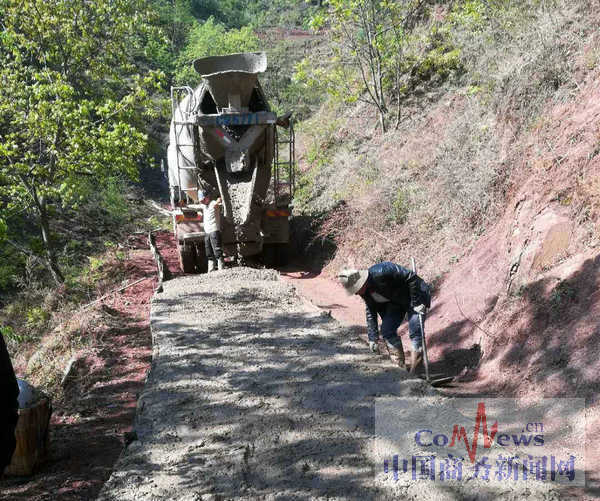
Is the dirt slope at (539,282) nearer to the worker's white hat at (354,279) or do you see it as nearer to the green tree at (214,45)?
the worker's white hat at (354,279)

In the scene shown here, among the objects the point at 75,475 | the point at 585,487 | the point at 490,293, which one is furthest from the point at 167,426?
the point at 490,293

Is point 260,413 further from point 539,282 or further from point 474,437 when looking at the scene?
point 539,282

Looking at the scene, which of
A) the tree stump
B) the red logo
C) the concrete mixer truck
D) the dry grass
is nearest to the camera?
the red logo

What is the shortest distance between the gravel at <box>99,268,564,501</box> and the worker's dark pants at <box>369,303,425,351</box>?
1.28ft

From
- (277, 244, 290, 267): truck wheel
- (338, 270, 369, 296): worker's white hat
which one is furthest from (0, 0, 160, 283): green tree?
(338, 270, 369, 296): worker's white hat

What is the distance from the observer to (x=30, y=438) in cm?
465

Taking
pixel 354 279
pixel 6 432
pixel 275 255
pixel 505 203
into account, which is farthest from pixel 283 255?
pixel 6 432

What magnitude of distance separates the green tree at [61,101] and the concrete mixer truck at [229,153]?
980mm

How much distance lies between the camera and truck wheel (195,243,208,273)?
11.9 meters

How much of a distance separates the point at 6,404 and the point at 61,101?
9.27 m

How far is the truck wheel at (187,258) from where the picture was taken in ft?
37.8

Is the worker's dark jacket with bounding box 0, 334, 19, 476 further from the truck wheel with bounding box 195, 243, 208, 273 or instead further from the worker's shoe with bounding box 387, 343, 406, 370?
the truck wheel with bounding box 195, 243, 208, 273

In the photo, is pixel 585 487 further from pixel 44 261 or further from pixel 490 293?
pixel 44 261

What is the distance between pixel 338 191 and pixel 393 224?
11.2 ft
